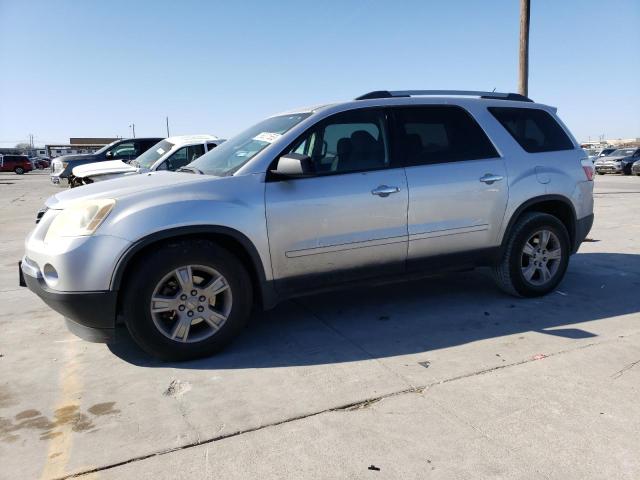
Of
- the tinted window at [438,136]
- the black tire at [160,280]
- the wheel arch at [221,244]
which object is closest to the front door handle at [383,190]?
the tinted window at [438,136]

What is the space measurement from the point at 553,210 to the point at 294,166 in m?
2.87

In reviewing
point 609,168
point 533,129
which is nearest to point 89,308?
point 533,129

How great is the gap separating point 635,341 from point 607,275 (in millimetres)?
2160

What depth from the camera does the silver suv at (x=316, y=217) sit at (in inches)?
135

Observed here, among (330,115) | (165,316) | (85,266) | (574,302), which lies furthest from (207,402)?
(574,302)

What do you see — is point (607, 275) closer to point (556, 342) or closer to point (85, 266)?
point (556, 342)

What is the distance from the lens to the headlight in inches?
133

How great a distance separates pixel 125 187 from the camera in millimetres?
3717

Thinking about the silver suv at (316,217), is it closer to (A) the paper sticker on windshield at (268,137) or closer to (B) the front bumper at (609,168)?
(A) the paper sticker on windshield at (268,137)

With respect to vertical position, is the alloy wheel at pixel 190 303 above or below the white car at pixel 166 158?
below

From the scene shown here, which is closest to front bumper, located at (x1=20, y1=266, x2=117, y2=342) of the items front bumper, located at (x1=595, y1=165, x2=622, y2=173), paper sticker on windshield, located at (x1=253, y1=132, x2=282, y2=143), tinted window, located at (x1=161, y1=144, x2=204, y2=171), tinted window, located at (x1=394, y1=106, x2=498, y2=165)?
paper sticker on windshield, located at (x1=253, y1=132, x2=282, y2=143)

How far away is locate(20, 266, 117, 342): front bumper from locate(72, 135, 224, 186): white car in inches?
248

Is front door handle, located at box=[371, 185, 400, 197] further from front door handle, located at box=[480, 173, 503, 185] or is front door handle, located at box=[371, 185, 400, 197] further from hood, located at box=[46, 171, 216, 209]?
hood, located at box=[46, 171, 216, 209]

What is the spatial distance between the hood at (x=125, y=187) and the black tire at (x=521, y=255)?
277cm
